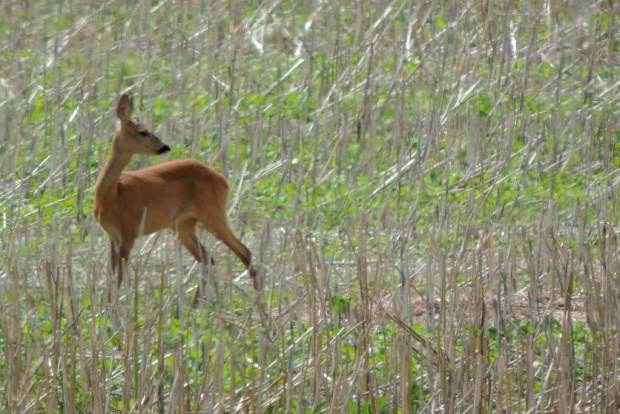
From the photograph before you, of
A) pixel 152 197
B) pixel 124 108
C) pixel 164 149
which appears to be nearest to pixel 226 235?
pixel 152 197

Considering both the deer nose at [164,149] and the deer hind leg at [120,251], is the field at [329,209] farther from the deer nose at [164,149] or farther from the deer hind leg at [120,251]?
the deer nose at [164,149]

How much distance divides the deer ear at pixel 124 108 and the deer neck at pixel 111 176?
0.49 ft

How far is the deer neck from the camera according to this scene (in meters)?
Result: 6.33

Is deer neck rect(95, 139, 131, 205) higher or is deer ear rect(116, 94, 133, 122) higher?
deer ear rect(116, 94, 133, 122)

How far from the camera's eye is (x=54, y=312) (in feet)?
13.0

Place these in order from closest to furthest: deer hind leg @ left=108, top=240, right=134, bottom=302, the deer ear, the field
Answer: the field < deer hind leg @ left=108, top=240, right=134, bottom=302 < the deer ear

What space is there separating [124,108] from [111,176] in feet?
1.21

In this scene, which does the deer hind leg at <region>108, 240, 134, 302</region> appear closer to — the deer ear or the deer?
the deer

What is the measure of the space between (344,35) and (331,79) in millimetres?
601

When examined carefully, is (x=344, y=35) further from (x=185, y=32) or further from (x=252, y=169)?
(x=252, y=169)

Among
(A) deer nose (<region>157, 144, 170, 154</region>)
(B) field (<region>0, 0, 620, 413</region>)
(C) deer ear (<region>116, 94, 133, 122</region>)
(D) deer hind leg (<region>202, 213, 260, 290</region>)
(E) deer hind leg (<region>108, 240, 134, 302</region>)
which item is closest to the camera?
(B) field (<region>0, 0, 620, 413</region>)

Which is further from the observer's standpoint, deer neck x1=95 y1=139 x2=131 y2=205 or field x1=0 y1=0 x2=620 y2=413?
deer neck x1=95 y1=139 x2=131 y2=205

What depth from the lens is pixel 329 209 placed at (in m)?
7.01

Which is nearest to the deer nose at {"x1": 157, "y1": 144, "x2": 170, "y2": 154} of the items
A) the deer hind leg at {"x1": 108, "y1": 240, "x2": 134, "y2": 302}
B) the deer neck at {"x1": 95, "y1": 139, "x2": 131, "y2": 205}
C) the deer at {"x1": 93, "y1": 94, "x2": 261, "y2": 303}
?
the deer at {"x1": 93, "y1": 94, "x2": 261, "y2": 303}
